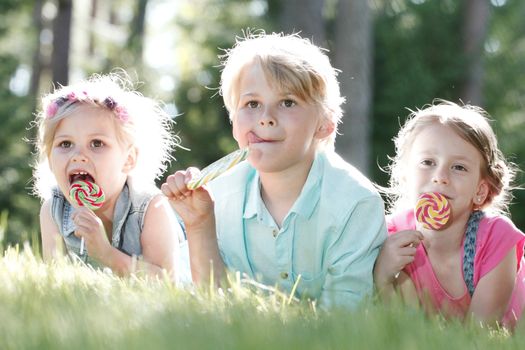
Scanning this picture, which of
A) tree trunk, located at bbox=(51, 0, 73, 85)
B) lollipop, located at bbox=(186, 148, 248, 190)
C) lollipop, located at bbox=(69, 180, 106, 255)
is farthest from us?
tree trunk, located at bbox=(51, 0, 73, 85)

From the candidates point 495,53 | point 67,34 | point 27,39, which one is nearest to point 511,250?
point 67,34

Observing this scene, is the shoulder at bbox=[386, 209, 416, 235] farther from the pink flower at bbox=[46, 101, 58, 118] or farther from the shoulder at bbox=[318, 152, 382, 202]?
the pink flower at bbox=[46, 101, 58, 118]

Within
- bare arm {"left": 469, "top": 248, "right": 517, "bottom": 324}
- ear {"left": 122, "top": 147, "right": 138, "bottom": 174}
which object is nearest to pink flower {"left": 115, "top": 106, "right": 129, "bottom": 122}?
ear {"left": 122, "top": 147, "right": 138, "bottom": 174}

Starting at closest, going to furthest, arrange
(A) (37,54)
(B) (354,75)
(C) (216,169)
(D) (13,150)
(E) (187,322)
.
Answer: (E) (187,322) → (C) (216,169) → (B) (354,75) → (D) (13,150) → (A) (37,54)

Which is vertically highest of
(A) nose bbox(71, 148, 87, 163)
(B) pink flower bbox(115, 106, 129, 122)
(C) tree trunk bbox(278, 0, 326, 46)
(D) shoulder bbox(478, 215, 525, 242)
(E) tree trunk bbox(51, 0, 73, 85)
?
(E) tree trunk bbox(51, 0, 73, 85)

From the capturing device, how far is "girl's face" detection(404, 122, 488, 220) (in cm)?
412

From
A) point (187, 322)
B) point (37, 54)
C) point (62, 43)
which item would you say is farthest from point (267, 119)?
point (37, 54)

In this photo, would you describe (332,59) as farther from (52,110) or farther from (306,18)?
(52,110)

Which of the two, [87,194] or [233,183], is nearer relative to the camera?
[87,194]

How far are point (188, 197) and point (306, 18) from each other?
10.7 meters

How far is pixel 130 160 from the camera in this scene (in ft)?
15.1

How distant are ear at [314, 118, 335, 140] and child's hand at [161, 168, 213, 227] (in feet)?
2.09

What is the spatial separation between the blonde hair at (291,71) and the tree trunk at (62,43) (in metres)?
10.6

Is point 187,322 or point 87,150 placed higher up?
point 87,150
